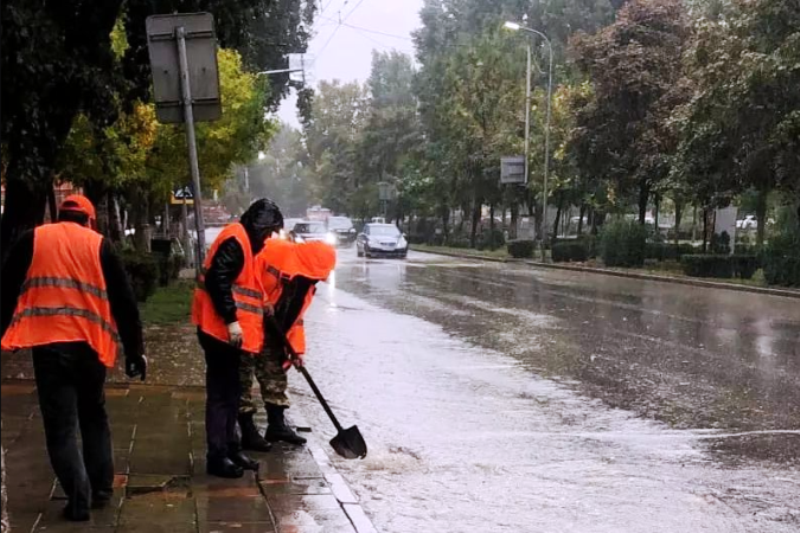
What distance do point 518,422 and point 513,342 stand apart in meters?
5.20

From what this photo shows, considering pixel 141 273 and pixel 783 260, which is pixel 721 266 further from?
pixel 141 273

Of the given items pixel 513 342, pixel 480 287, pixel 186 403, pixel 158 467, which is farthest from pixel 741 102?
pixel 158 467

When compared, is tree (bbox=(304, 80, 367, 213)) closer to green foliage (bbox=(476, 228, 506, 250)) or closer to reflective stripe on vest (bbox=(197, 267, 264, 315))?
green foliage (bbox=(476, 228, 506, 250))

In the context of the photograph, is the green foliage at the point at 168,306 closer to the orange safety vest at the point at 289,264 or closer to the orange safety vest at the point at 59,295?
the orange safety vest at the point at 289,264

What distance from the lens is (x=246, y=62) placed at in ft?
97.6

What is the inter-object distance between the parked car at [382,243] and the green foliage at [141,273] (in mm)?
24256

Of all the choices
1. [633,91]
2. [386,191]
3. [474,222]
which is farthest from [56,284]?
[386,191]

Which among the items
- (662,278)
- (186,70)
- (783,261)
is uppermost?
(186,70)

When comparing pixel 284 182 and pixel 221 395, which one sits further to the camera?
pixel 284 182

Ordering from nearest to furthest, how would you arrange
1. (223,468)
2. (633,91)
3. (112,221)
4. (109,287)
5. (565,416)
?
(109,287) → (223,468) → (565,416) → (112,221) → (633,91)

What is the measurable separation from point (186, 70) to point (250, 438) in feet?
8.94

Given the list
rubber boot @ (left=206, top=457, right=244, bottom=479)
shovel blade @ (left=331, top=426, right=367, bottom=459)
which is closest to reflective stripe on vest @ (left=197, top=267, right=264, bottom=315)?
rubber boot @ (left=206, top=457, right=244, bottom=479)

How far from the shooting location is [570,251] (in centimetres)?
3975

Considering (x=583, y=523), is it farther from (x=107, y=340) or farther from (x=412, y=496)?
(x=107, y=340)
